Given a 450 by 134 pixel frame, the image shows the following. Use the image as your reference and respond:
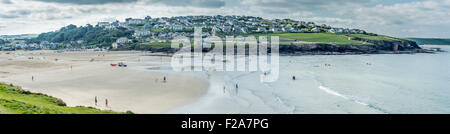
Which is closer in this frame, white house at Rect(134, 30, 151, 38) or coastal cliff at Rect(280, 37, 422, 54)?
coastal cliff at Rect(280, 37, 422, 54)

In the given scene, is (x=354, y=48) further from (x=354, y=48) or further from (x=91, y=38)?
(x=91, y=38)

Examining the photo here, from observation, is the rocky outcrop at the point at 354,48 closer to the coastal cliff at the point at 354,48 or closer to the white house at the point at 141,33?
the coastal cliff at the point at 354,48

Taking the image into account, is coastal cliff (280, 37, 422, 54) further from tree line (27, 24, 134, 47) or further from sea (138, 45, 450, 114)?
tree line (27, 24, 134, 47)

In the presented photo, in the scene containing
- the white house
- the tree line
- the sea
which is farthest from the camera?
the white house

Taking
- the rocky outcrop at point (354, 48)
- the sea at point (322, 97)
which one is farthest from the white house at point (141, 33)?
the sea at point (322, 97)

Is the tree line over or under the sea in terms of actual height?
over

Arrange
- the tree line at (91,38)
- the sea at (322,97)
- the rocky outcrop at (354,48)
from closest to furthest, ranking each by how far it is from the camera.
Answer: the sea at (322,97) < the rocky outcrop at (354,48) < the tree line at (91,38)

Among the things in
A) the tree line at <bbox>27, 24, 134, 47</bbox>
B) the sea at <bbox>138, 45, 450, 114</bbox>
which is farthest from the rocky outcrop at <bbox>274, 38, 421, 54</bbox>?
the tree line at <bbox>27, 24, 134, 47</bbox>

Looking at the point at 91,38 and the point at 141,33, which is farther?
the point at 91,38

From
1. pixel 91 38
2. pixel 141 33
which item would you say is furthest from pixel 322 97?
pixel 91 38
